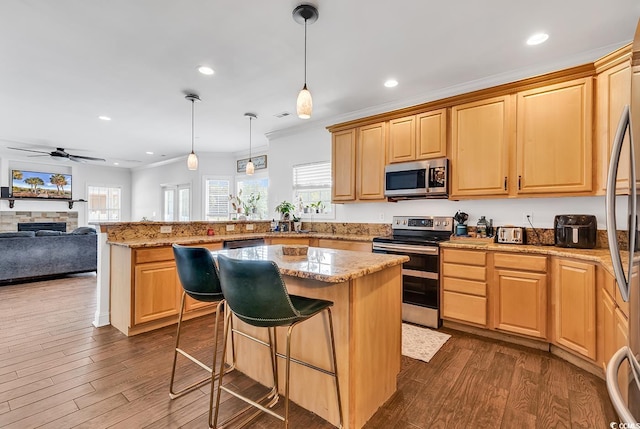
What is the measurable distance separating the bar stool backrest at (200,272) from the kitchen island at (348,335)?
276 mm

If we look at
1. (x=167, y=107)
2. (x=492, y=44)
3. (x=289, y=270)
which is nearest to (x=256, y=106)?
(x=167, y=107)

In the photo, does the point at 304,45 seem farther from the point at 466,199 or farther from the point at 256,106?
the point at 466,199

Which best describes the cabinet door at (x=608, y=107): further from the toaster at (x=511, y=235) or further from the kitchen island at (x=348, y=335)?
the kitchen island at (x=348, y=335)

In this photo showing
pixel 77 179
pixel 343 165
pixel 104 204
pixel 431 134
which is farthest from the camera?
Answer: pixel 104 204

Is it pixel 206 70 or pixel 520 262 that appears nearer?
pixel 520 262

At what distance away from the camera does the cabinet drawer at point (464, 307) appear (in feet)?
9.65

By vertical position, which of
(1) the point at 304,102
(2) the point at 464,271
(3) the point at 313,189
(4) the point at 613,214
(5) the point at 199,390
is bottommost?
(5) the point at 199,390

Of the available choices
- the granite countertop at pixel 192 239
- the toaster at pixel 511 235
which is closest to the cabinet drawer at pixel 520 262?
the toaster at pixel 511 235

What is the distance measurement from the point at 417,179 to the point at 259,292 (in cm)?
273

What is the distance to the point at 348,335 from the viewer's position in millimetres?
1636

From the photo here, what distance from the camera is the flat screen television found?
788 centimetres

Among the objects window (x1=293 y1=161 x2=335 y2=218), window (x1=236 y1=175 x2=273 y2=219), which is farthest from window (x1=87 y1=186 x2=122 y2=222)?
window (x1=293 y1=161 x2=335 y2=218)

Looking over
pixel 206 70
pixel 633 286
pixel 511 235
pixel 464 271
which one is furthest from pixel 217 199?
pixel 633 286

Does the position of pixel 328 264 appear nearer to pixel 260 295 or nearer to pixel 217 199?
pixel 260 295
